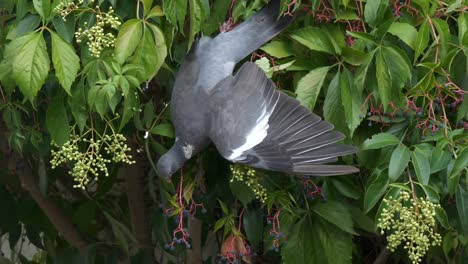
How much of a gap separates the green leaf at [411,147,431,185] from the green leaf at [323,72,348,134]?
0.16 meters

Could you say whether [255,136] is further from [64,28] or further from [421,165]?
[64,28]

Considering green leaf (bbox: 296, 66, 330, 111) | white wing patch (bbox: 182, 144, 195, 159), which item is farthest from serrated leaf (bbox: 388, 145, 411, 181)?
white wing patch (bbox: 182, 144, 195, 159)

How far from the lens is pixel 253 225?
8.30 ft

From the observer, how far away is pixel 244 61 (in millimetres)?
2408

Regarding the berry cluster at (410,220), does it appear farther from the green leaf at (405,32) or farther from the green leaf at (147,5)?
the green leaf at (147,5)

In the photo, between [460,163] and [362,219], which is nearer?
[460,163]

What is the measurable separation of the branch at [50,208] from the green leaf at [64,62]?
100 centimetres

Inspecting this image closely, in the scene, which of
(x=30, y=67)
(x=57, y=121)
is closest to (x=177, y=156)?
(x=57, y=121)

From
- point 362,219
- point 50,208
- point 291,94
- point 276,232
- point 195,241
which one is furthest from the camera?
point 50,208

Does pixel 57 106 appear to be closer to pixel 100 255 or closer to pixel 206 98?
pixel 206 98

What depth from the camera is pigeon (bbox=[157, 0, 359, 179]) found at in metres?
2.18

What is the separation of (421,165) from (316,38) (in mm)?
355

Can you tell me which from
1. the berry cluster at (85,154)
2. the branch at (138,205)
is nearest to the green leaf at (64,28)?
the berry cluster at (85,154)

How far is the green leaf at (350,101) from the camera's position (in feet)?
7.37
